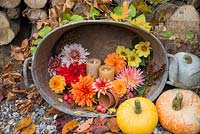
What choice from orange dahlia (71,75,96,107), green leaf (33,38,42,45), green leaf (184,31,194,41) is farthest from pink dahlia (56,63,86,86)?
green leaf (184,31,194,41)

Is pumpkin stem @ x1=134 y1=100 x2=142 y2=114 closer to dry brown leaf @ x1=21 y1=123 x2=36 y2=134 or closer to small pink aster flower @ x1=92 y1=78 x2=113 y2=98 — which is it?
small pink aster flower @ x1=92 y1=78 x2=113 y2=98

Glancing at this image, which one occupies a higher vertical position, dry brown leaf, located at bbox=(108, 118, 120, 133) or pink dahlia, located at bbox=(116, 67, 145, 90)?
pink dahlia, located at bbox=(116, 67, 145, 90)

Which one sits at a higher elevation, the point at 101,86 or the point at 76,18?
the point at 76,18

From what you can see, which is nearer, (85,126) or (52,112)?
(85,126)

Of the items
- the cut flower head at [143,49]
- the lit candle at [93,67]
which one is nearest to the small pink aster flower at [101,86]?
the lit candle at [93,67]

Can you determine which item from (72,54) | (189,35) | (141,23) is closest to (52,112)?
(72,54)

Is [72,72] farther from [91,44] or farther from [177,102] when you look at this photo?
[177,102]
